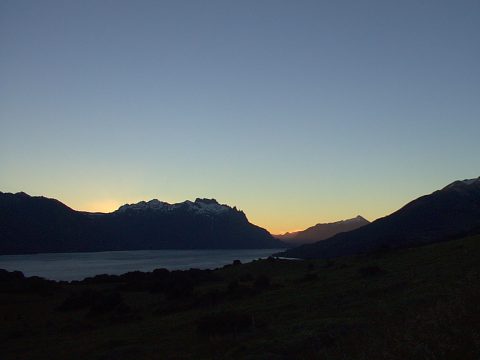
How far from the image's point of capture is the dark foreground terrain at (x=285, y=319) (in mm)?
14641

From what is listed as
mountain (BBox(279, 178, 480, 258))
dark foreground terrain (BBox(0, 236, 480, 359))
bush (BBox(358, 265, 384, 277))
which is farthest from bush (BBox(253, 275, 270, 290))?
mountain (BBox(279, 178, 480, 258))

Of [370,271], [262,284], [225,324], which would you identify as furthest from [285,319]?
[262,284]

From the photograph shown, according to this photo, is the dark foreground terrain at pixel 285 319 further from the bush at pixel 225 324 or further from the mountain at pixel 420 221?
the mountain at pixel 420 221

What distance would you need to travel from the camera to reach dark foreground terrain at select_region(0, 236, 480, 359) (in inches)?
576

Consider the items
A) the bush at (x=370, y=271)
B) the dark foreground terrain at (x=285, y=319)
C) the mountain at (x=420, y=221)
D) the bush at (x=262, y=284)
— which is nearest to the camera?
the dark foreground terrain at (x=285, y=319)

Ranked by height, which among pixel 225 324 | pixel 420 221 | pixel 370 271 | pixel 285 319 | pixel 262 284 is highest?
pixel 420 221

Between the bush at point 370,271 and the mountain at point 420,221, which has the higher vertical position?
the mountain at point 420,221

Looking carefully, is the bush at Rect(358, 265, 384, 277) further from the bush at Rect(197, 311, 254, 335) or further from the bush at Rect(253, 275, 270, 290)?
the bush at Rect(197, 311, 254, 335)

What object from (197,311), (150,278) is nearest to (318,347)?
(197,311)

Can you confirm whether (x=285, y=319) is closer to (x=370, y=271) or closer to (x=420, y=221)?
(x=370, y=271)

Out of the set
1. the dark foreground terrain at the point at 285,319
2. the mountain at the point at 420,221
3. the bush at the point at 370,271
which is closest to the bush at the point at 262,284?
the dark foreground terrain at the point at 285,319

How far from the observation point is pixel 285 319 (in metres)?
23.0

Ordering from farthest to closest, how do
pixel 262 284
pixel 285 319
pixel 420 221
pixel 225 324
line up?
pixel 420 221 → pixel 262 284 → pixel 285 319 → pixel 225 324

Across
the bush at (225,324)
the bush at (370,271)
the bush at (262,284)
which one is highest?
the bush at (370,271)
